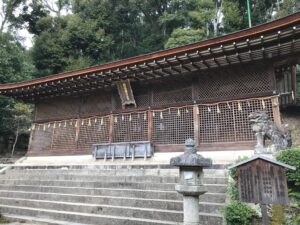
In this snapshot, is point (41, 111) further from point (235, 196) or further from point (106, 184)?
point (235, 196)

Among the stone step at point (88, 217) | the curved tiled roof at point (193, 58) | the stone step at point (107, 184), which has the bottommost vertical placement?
the stone step at point (88, 217)

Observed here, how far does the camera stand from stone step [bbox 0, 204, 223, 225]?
5.30 m

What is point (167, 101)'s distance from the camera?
426 inches

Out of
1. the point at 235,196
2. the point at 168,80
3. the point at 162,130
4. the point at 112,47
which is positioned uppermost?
the point at 112,47

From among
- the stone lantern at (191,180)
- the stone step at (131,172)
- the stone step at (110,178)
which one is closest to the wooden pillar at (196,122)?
the stone step at (131,172)

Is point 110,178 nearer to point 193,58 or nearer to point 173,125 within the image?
point 173,125

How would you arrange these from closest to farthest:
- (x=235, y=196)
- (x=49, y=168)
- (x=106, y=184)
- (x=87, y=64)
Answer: (x=235, y=196)
(x=106, y=184)
(x=49, y=168)
(x=87, y=64)

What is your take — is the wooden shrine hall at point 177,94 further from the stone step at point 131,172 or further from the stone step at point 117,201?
the stone step at point 117,201

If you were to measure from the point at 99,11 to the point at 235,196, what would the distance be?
26966mm

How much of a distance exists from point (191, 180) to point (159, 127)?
618 centimetres

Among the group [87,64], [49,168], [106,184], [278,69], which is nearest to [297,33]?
[278,69]

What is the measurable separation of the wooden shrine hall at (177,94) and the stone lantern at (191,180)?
4713 millimetres

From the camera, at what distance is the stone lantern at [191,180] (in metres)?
4.40

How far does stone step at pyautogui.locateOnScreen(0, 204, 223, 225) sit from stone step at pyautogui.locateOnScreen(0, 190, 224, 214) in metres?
0.36
